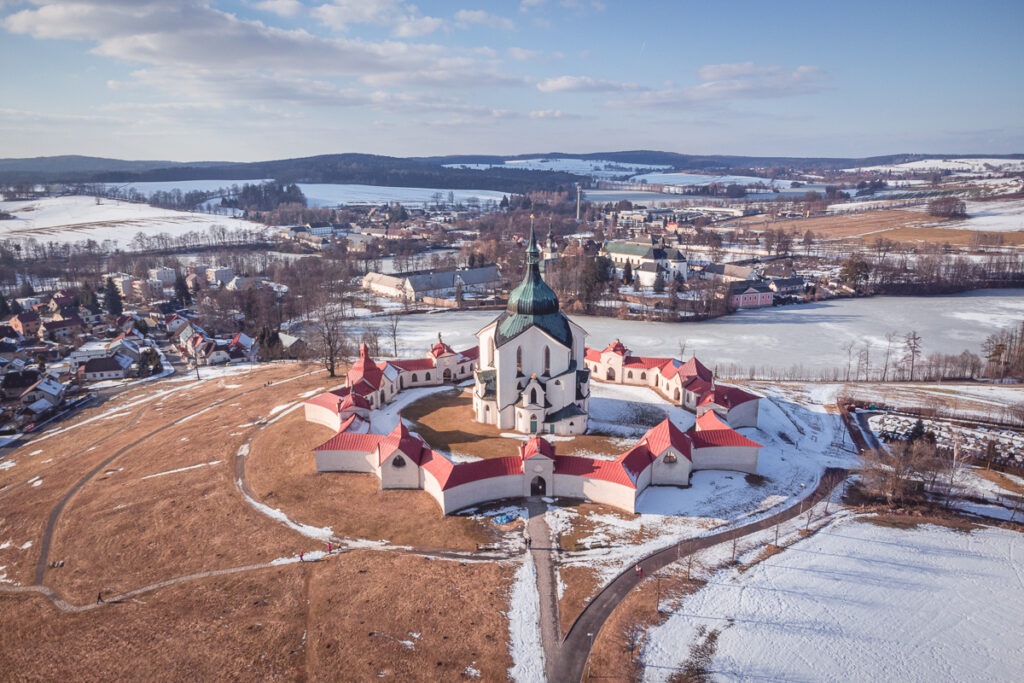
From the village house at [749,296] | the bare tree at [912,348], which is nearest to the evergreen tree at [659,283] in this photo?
the village house at [749,296]

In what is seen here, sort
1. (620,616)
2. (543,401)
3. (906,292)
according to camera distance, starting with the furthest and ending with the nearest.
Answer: (906,292) → (543,401) → (620,616)

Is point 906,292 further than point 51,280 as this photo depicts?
No

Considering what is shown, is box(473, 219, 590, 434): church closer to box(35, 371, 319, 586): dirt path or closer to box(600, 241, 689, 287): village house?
box(35, 371, 319, 586): dirt path

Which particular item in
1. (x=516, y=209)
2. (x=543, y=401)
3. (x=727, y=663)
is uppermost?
(x=516, y=209)

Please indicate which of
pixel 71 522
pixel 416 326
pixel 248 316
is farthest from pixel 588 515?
pixel 248 316

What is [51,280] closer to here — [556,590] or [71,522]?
[71,522]

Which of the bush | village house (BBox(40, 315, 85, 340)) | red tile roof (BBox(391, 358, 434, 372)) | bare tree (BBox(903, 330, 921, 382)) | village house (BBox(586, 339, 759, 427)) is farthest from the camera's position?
the bush

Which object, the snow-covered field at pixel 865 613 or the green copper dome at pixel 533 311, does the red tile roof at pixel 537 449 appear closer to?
the green copper dome at pixel 533 311

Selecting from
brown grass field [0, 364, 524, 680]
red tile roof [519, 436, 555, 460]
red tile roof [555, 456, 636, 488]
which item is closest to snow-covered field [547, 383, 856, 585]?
red tile roof [555, 456, 636, 488]
